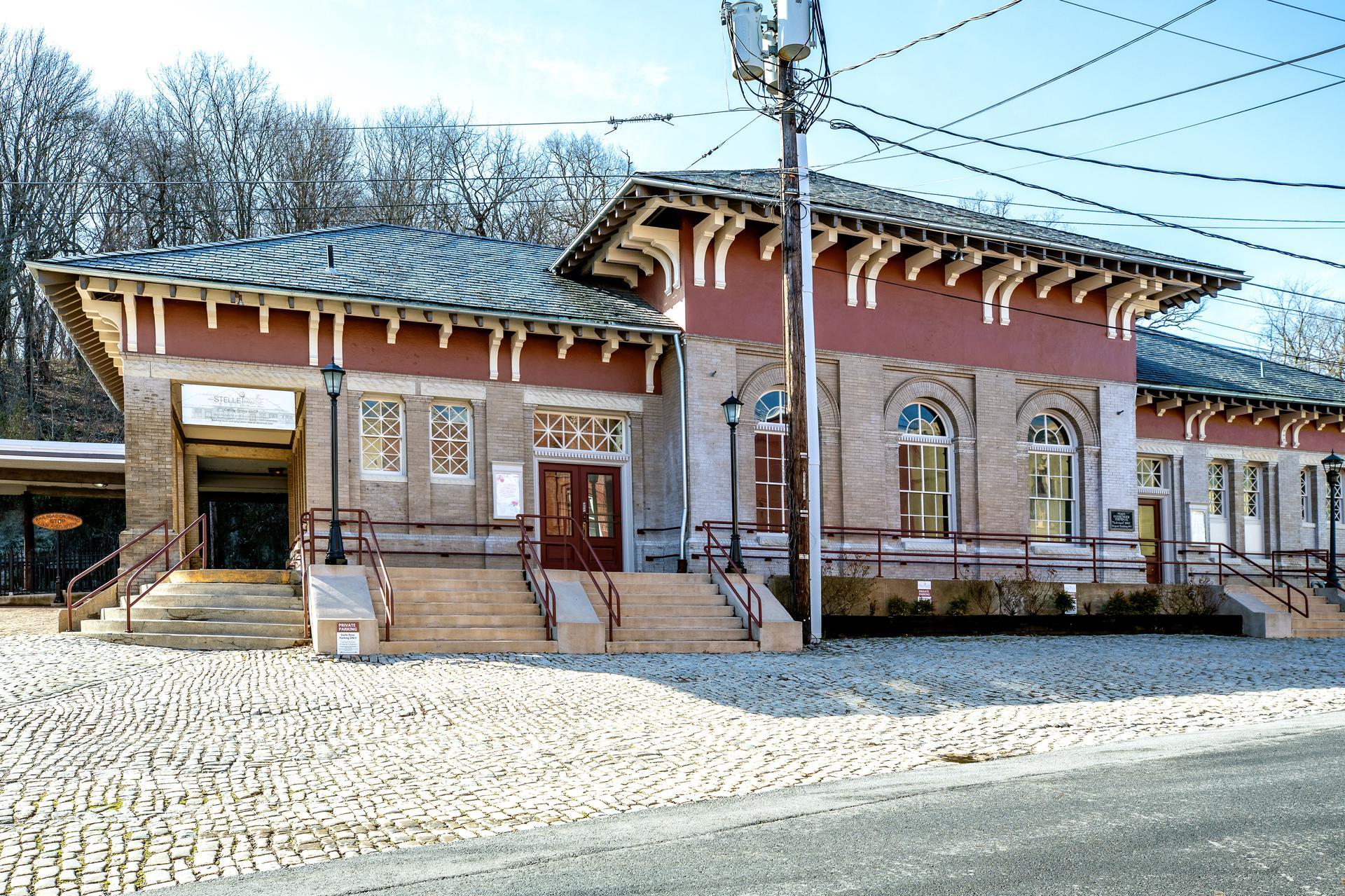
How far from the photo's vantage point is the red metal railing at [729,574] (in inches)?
685

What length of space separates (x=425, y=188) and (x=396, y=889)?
44.0m

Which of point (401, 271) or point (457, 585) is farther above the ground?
point (401, 271)

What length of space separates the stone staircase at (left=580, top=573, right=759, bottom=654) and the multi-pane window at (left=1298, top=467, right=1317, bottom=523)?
64.3 feet

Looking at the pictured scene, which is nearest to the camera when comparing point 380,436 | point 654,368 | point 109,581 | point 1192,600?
point 109,581

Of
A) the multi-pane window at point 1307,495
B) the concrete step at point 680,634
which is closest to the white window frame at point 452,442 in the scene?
the concrete step at point 680,634

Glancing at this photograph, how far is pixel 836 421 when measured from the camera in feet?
73.4

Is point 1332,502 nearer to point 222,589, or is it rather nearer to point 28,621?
point 222,589

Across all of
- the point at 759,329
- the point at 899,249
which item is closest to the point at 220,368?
the point at 759,329

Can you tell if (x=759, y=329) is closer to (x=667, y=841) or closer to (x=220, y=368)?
(x=220, y=368)

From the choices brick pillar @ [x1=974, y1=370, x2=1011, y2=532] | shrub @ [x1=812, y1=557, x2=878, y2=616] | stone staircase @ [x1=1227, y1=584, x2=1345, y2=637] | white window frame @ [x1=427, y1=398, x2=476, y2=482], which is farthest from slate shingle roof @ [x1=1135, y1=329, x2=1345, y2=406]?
white window frame @ [x1=427, y1=398, x2=476, y2=482]

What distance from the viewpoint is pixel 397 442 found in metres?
20.2

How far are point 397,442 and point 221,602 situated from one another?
4.60m

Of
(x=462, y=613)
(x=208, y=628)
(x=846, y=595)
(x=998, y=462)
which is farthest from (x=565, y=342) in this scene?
(x=998, y=462)

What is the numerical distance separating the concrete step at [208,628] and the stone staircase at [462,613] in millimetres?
1266
